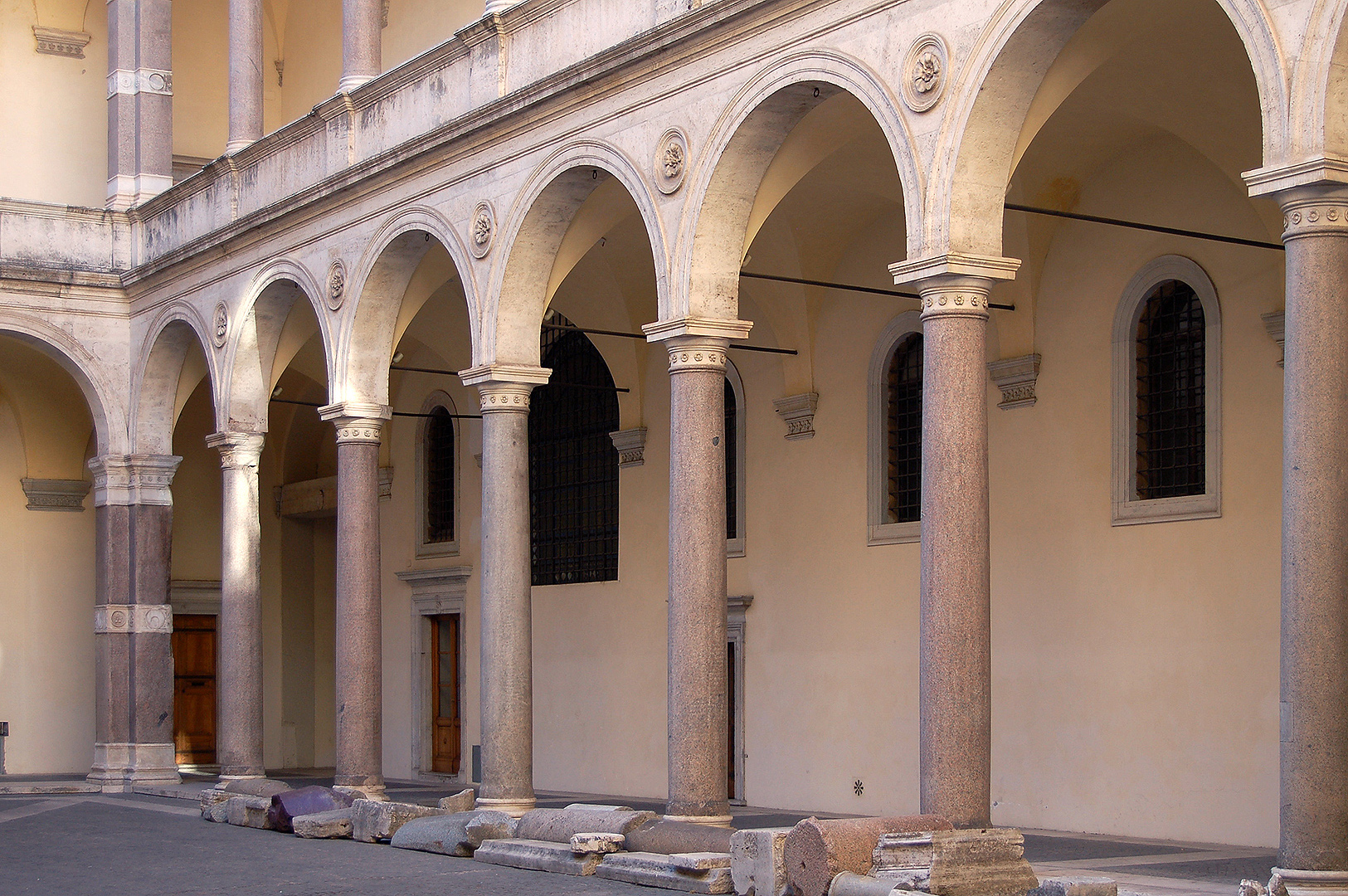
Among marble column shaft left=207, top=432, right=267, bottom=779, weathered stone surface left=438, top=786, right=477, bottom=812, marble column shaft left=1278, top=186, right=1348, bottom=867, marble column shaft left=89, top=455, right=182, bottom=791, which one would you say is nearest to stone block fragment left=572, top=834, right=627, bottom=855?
weathered stone surface left=438, top=786, right=477, bottom=812

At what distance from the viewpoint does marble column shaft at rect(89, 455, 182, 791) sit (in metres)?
20.9

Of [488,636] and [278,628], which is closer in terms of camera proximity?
[488,636]

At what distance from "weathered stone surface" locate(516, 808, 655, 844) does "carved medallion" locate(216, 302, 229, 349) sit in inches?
331

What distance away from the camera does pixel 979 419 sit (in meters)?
10.3

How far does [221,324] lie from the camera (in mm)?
19266

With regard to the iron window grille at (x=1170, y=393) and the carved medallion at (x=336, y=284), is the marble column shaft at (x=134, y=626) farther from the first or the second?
the iron window grille at (x=1170, y=393)

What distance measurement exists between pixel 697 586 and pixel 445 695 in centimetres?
1101

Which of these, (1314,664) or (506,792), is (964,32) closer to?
(1314,664)

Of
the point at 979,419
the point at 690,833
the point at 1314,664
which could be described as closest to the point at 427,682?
the point at 690,833

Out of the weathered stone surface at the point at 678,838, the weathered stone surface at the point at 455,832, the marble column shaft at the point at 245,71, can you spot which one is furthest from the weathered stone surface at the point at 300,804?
the marble column shaft at the point at 245,71

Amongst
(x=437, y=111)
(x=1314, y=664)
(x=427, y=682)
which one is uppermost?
(x=437, y=111)

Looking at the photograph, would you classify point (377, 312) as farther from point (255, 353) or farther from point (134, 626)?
point (134, 626)

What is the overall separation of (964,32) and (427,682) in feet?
47.9

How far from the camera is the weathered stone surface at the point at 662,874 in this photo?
10.3 meters
